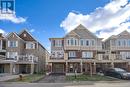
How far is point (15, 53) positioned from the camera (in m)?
50.7

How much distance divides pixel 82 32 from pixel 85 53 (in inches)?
178

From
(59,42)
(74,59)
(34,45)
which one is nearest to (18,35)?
(34,45)

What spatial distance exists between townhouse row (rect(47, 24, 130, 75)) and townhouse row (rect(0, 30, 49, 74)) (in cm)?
360

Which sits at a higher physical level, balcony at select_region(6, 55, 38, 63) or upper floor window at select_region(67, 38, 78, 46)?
upper floor window at select_region(67, 38, 78, 46)

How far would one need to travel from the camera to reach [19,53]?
50.7 m

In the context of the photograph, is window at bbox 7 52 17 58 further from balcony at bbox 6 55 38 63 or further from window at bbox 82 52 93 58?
window at bbox 82 52 93 58

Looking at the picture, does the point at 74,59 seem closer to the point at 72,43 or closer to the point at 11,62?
the point at 72,43

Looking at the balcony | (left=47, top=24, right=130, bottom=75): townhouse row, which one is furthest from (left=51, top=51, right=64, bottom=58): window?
the balcony

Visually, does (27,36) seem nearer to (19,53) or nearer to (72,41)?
(19,53)

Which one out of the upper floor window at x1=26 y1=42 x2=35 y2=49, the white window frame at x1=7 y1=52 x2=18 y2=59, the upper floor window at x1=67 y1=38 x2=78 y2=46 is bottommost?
the white window frame at x1=7 y1=52 x2=18 y2=59

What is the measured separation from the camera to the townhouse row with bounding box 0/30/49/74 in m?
49.8

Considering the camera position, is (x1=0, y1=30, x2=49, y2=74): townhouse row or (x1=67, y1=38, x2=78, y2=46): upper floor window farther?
(x1=67, y1=38, x2=78, y2=46): upper floor window

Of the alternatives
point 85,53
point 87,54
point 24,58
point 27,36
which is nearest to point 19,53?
point 24,58

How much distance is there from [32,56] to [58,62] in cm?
513
